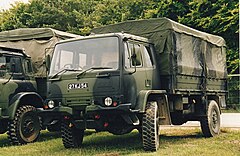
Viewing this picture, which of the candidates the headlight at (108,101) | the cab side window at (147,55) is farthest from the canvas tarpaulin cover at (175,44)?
the headlight at (108,101)

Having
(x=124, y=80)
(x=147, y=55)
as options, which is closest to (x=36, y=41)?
(x=147, y=55)

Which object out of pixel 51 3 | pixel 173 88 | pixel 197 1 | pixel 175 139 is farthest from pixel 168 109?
pixel 51 3

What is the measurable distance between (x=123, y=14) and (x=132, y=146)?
20671mm

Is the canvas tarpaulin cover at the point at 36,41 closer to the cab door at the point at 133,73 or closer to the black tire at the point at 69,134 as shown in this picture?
the black tire at the point at 69,134

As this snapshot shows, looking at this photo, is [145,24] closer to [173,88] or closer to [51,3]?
[173,88]

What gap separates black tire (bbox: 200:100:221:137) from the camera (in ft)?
34.3

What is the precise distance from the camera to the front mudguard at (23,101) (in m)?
9.84

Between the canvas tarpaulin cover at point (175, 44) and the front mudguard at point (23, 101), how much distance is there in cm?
231

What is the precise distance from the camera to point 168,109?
28.5ft

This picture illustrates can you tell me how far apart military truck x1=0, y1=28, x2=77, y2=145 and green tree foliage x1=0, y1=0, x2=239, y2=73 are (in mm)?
12229

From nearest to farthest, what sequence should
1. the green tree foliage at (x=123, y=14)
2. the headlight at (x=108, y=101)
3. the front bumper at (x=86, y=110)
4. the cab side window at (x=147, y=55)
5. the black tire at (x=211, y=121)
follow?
the front bumper at (x=86, y=110)
the headlight at (x=108, y=101)
the cab side window at (x=147, y=55)
the black tire at (x=211, y=121)
the green tree foliage at (x=123, y=14)

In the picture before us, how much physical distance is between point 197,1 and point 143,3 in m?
7.06

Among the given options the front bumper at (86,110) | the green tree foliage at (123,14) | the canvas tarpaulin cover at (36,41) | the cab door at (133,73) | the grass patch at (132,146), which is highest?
the green tree foliage at (123,14)

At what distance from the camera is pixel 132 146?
8992 millimetres
